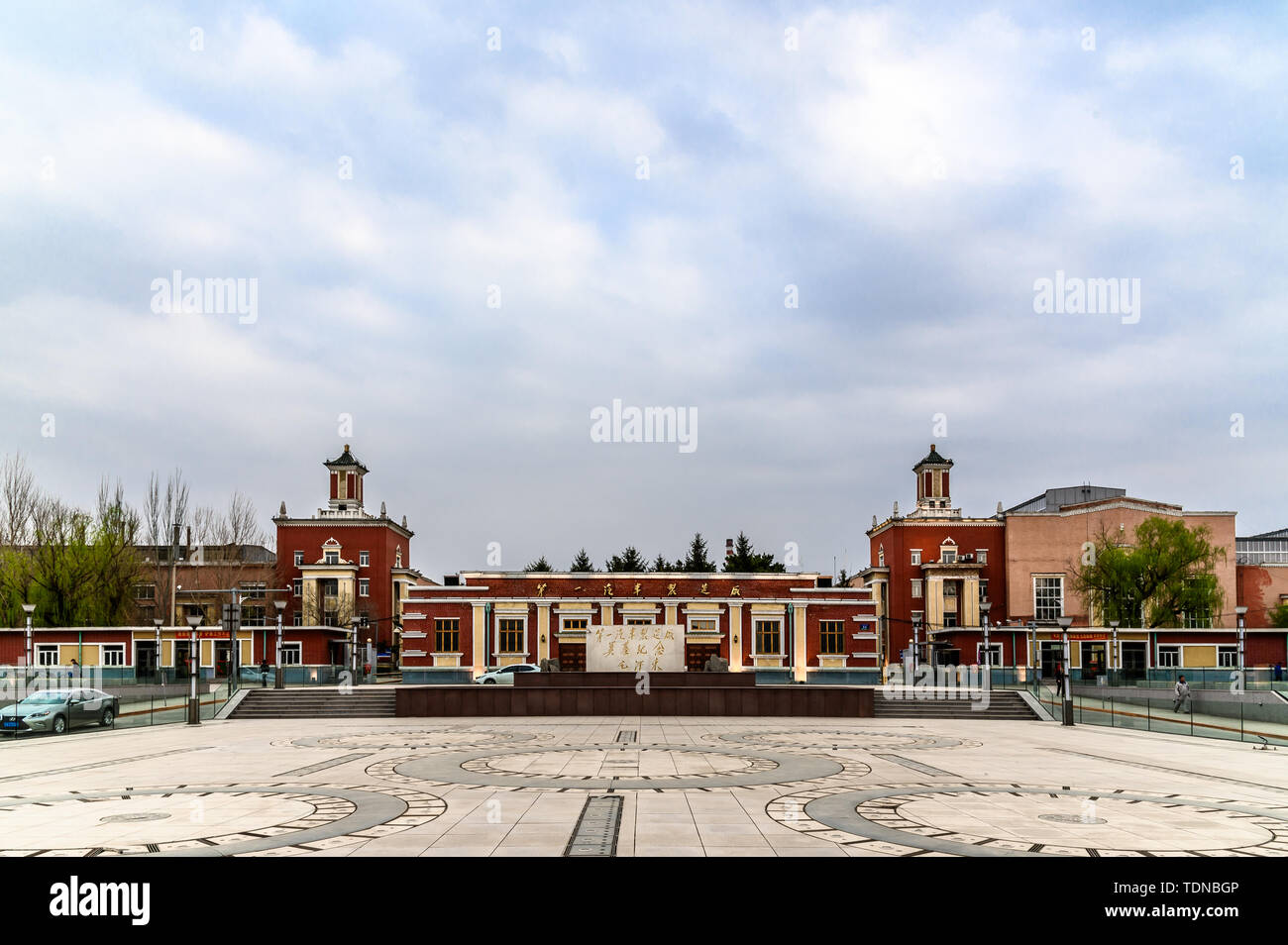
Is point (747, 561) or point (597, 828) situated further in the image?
point (747, 561)

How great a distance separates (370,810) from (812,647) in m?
46.6

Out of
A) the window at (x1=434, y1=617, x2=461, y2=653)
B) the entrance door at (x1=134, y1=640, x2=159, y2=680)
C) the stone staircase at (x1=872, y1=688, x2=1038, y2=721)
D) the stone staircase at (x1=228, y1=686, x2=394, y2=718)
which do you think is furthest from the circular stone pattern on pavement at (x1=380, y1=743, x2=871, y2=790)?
the entrance door at (x1=134, y1=640, x2=159, y2=680)

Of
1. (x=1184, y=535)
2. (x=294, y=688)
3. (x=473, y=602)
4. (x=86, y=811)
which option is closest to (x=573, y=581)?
(x=473, y=602)

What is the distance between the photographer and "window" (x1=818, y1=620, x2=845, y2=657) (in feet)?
189

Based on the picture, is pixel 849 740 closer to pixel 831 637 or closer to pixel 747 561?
pixel 831 637

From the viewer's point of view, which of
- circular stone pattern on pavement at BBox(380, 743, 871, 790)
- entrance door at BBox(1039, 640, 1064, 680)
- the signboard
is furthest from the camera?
entrance door at BBox(1039, 640, 1064, 680)

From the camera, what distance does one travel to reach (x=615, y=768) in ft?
59.5

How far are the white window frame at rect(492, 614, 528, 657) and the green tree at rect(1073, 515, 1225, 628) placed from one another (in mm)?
36315

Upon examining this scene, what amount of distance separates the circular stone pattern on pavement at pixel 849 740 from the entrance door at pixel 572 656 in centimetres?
3155

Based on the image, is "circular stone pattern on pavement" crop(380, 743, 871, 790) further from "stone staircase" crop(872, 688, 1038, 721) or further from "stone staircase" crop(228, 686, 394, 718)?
"stone staircase" crop(228, 686, 394, 718)

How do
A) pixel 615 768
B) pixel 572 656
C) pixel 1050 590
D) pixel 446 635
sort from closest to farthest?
pixel 615 768 → pixel 572 656 → pixel 446 635 → pixel 1050 590

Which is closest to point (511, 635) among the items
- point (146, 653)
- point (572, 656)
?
point (572, 656)

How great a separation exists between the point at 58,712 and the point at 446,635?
31.6 metres
